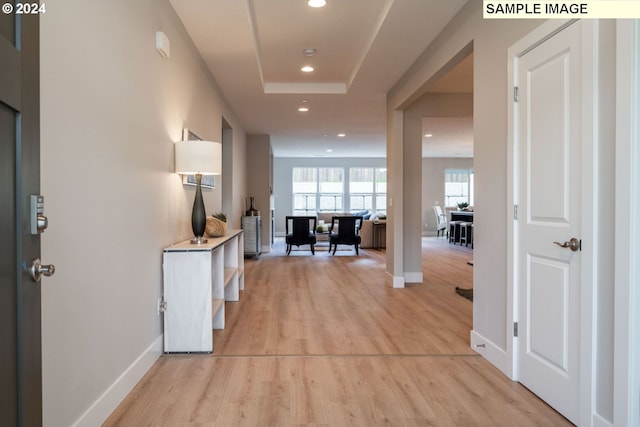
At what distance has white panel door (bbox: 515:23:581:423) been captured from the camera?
1.90m

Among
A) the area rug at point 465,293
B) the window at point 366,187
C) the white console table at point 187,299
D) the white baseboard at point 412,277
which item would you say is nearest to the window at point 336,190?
the window at point 366,187

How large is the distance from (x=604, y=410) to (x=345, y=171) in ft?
39.4

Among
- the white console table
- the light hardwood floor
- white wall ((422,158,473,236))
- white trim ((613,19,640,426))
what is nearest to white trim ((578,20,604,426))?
white trim ((613,19,640,426))

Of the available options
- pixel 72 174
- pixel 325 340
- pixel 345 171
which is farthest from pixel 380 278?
pixel 345 171

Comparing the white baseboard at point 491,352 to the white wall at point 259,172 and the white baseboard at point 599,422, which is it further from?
the white wall at point 259,172

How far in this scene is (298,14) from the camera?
345cm

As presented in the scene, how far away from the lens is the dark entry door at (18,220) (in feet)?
3.27

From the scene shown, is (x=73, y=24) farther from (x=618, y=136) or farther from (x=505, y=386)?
(x=505, y=386)

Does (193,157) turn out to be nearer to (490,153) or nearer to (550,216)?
(490,153)

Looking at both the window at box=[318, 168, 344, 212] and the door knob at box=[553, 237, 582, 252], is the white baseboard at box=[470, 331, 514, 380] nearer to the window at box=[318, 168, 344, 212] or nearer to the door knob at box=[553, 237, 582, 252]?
the door knob at box=[553, 237, 582, 252]

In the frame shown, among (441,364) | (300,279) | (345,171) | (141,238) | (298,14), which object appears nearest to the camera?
(141,238)

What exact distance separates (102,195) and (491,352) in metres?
2.47

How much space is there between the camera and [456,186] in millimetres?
13672

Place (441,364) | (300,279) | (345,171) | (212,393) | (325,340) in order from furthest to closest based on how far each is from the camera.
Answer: (345,171), (300,279), (325,340), (441,364), (212,393)
